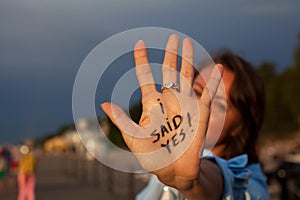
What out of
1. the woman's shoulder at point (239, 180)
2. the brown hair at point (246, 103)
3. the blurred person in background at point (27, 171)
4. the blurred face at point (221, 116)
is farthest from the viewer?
the blurred person in background at point (27, 171)

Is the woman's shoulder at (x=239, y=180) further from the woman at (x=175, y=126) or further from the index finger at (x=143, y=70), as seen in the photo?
the index finger at (x=143, y=70)

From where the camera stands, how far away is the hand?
5.78ft

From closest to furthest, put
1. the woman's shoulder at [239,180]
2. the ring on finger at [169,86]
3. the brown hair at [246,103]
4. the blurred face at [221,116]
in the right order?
the ring on finger at [169,86] < the woman's shoulder at [239,180] < the blurred face at [221,116] < the brown hair at [246,103]

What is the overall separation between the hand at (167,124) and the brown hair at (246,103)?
1.15 meters

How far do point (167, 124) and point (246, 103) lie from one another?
1.31 meters

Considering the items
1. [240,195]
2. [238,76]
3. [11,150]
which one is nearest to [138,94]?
[240,195]

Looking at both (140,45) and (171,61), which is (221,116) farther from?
(140,45)

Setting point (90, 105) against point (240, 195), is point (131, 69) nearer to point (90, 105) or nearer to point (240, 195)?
point (90, 105)

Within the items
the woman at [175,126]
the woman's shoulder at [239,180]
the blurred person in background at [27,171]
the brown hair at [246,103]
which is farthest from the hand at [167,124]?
the blurred person in background at [27,171]

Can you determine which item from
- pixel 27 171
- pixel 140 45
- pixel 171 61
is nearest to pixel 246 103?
pixel 171 61

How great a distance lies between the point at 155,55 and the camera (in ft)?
6.07

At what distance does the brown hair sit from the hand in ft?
3.76

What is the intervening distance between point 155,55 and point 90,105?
266mm

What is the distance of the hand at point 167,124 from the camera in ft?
5.78
